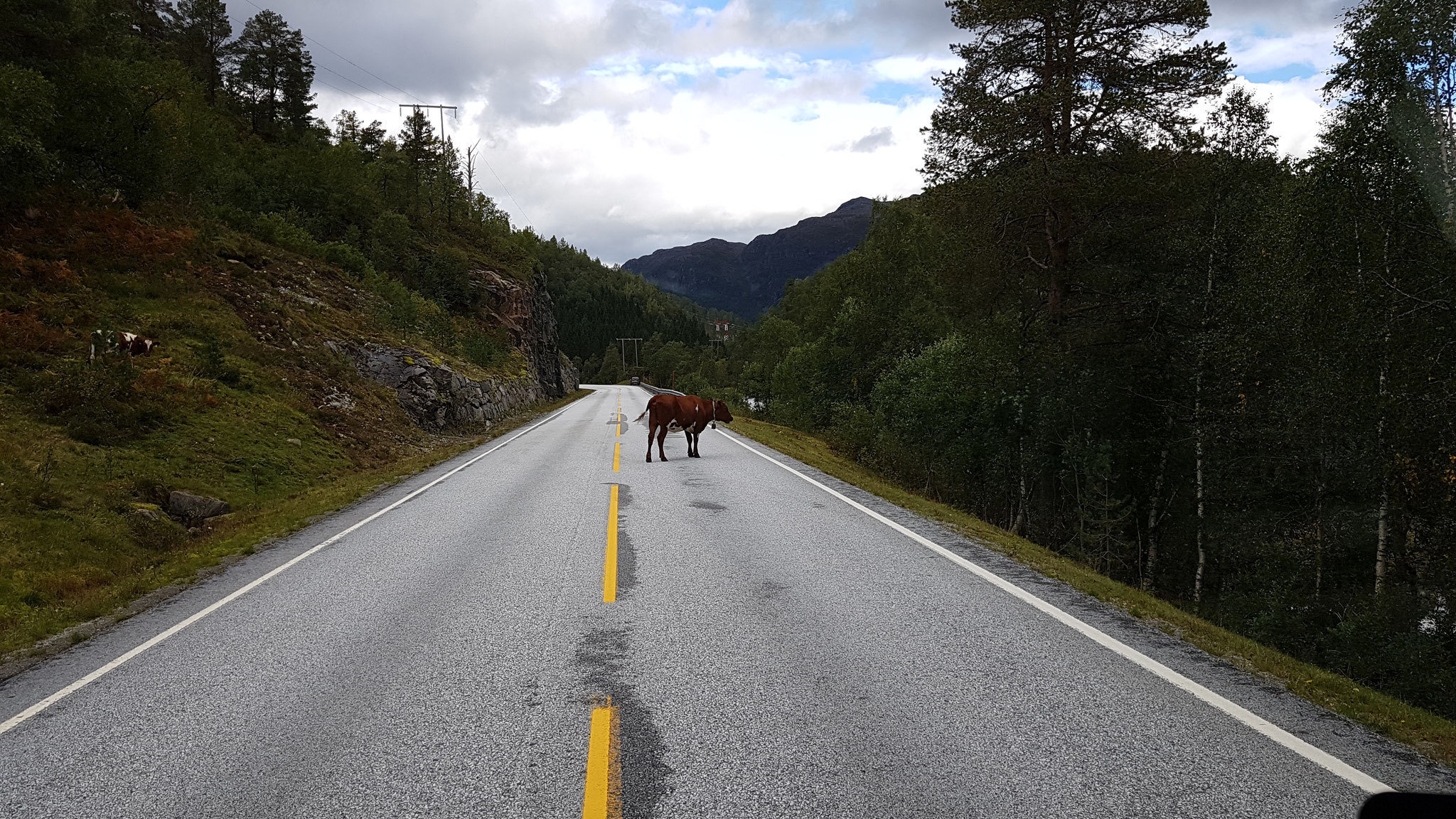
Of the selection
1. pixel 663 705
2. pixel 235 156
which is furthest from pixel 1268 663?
pixel 235 156

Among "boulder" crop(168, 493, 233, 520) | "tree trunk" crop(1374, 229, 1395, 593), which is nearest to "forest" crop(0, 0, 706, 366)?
"boulder" crop(168, 493, 233, 520)

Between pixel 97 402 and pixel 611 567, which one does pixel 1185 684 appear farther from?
pixel 97 402

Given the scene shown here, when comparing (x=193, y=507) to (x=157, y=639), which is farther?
(x=193, y=507)

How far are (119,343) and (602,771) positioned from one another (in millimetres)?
16825

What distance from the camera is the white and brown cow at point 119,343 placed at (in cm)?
1366

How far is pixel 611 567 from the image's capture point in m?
7.72

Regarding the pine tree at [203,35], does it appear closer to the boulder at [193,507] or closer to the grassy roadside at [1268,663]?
the boulder at [193,507]

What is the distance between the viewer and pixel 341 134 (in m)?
76.0

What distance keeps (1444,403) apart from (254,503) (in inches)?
796

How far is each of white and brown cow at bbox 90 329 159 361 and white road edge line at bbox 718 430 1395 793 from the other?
15.9m

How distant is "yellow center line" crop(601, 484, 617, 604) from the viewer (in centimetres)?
675

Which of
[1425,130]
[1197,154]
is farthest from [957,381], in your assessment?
[1425,130]

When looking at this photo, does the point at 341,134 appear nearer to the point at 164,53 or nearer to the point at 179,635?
the point at 164,53

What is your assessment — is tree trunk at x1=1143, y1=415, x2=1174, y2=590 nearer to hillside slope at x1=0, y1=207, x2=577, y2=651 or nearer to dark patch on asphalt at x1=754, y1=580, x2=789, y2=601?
dark patch on asphalt at x1=754, y1=580, x2=789, y2=601
